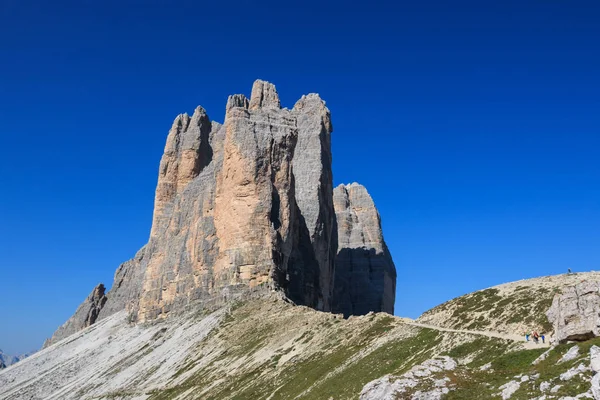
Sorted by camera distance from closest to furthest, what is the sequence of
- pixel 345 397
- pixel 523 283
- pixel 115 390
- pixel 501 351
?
pixel 501 351, pixel 345 397, pixel 523 283, pixel 115 390

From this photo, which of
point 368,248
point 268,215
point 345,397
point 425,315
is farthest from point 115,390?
point 368,248

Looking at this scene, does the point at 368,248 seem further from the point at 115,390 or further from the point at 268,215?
the point at 115,390

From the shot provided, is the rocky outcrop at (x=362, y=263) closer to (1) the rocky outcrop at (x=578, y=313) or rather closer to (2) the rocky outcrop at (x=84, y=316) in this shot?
(2) the rocky outcrop at (x=84, y=316)

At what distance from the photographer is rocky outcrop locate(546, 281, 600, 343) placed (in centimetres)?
3153

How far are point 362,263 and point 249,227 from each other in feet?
247

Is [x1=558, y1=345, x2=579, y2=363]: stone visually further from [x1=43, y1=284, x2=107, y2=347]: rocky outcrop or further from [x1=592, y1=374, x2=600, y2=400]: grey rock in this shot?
[x1=43, y1=284, x2=107, y2=347]: rocky outcrop

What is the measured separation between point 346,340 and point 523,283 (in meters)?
19.0

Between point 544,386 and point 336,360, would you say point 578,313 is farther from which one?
point 336,360

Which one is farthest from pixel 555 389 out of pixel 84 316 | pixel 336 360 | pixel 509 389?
pixel 84 316

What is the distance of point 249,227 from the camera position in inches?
4441

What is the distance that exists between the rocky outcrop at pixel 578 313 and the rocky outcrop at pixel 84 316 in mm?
166754

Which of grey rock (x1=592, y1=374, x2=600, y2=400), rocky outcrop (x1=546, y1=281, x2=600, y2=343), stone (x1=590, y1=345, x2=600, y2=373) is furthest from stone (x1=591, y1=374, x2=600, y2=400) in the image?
rocky outcrop (x1=546, y1=281, x2=600, y2=343)

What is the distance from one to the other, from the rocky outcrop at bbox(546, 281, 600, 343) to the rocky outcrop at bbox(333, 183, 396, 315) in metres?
130

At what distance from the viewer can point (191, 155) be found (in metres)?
163
